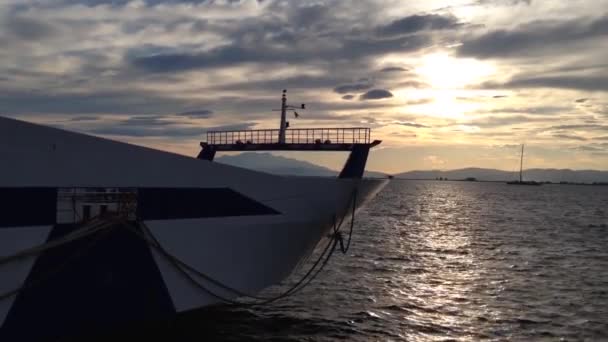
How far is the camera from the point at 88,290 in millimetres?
8266

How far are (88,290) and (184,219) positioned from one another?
2001 mm

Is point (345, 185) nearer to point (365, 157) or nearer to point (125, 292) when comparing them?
point (365, 157)

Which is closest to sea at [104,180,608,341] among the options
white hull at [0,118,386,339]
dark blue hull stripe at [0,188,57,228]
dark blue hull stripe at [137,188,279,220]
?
white hull at [0,118,386,339]

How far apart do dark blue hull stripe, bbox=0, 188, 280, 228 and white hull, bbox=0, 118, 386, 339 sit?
46 millimetres

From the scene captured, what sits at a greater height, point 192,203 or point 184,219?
point 192,203

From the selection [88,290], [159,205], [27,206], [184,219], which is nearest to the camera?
[27,206]

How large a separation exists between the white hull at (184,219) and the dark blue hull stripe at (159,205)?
0.05 m

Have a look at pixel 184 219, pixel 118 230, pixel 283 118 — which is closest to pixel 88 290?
pixel 118 230

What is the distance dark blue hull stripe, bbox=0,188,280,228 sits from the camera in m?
7.25

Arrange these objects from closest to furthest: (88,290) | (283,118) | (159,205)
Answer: (88,290) < (159,205) < (283,118)

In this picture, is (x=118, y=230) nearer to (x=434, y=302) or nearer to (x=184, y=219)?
(x=184, y=219)

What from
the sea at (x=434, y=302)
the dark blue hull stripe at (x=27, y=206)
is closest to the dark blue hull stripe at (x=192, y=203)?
the dark blue hull stripe at (x=27, y=206)

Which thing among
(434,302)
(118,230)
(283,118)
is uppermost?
(283,118)

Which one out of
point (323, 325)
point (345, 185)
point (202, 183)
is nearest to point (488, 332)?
point (323, 325)
